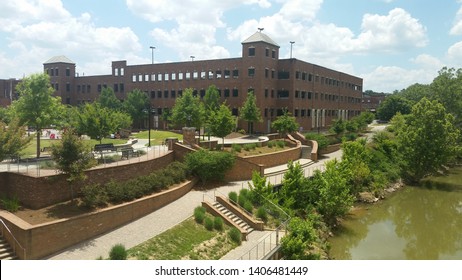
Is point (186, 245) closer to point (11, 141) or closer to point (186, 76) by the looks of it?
point (11, 141)

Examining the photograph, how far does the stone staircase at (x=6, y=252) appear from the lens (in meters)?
16.1

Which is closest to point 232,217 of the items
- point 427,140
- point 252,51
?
point 427,140

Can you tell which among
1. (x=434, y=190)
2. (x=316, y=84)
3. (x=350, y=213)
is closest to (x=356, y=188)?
(x=350, y=213)

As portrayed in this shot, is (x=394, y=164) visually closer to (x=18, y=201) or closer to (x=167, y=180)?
(x=167, y=180)

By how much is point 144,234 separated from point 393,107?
294 feet

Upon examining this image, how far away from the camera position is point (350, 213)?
31.5 meters

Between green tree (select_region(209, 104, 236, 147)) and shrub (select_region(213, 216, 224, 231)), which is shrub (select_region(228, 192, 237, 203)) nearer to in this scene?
shrub (select_region(213, 216, 224, 231))

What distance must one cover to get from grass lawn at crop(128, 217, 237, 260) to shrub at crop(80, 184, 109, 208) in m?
3.57

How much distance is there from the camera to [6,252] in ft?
53.6

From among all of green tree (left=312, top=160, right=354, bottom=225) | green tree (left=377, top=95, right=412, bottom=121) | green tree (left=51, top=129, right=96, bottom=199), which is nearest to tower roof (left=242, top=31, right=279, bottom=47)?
green tree (left=312, top=160, right=354, bottom=225)

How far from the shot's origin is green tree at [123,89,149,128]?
62.4 m

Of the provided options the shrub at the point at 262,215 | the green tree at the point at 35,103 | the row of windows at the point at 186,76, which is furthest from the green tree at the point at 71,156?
the row of windows at the point at 186,76

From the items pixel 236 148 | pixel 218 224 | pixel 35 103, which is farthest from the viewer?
pixel 236 148

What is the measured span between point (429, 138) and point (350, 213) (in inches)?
569
